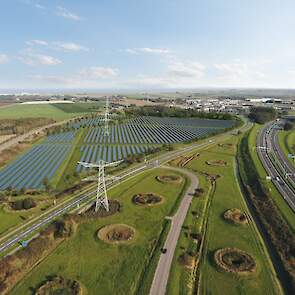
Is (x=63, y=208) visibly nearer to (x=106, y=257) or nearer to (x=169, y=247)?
(x=106, y=257)

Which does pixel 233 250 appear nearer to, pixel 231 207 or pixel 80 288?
pixel 231 207

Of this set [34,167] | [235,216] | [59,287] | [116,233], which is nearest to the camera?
[59,287]

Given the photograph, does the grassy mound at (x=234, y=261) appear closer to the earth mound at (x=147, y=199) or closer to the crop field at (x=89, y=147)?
the earth mound at (x=147, y=199)

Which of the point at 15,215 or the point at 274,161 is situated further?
the point at 274,161

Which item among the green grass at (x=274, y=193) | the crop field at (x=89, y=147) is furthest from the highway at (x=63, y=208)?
the green grass at (x=274, y=193)

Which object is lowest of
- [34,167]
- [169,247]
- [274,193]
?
[34,167]

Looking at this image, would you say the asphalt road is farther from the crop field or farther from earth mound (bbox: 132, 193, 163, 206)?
the crop field

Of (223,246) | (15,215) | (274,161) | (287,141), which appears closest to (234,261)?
(223,246)
